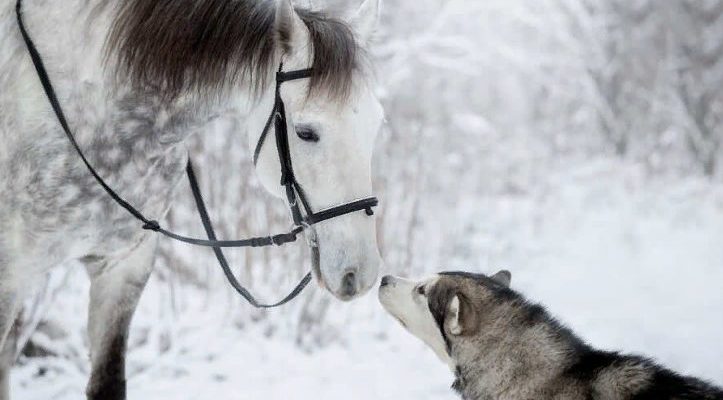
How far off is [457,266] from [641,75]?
8998mm

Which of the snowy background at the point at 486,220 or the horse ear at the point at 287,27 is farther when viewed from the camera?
the snowy background at the point at 486,220

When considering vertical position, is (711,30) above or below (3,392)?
above

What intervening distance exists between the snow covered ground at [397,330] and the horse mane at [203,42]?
7.66ft

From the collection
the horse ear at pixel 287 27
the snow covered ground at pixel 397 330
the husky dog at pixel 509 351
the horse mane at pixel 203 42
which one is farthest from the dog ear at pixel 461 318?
the snow covered ground at pixel 397 330

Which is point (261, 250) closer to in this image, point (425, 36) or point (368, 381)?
point (368, 381)

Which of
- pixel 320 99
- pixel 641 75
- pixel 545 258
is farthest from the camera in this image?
pixel 641 75

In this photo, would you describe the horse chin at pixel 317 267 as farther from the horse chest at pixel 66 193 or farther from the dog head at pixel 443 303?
the horse chest at pixel 66 193

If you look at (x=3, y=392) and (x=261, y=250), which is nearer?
(x=3, y=392)

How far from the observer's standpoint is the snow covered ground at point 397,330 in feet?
14.3

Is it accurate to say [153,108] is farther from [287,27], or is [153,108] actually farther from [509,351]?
[509,351]

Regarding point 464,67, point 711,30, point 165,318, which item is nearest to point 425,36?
point 464,67

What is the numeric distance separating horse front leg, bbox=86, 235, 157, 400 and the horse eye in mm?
999

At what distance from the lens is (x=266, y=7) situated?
2564 mm

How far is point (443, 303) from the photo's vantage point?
2992mm
